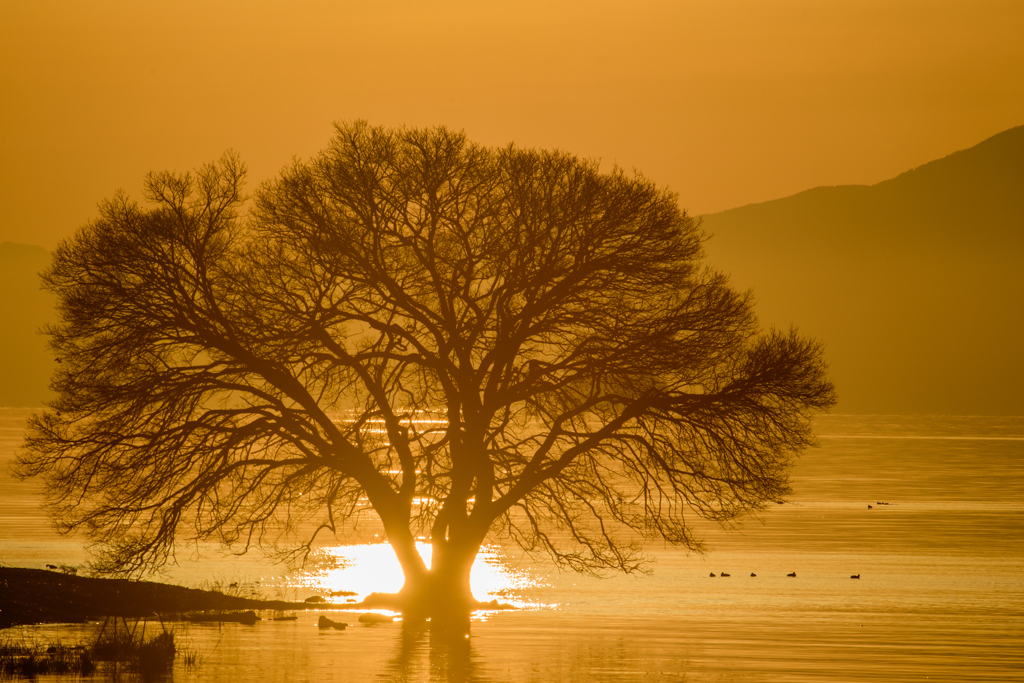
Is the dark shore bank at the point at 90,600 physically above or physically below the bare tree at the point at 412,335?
below

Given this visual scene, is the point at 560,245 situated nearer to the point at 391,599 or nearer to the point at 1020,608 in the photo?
the point at 391,599

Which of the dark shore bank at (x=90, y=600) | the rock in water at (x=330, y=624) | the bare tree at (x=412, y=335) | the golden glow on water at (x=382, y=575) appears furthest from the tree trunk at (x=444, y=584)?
the golden glow on water at (x=382, y=575)

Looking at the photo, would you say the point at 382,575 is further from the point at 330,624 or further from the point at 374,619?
the point at 330,624

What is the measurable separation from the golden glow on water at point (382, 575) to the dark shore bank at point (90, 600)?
15.6 ft

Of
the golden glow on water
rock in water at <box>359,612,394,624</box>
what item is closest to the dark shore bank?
rock in water at <box>359,612,394,624</box>

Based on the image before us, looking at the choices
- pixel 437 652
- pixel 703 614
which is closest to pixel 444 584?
pixel 437 652

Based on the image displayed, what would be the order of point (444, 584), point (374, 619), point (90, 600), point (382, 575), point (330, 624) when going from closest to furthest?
1. point (330, 624)
2. point (374, 619)
3. point (444, 584)
4. point (90, 600)
5. point (382, 575)

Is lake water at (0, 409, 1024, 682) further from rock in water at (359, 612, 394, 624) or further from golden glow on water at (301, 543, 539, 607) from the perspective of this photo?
rock in water at (359, 612, 394, 624)

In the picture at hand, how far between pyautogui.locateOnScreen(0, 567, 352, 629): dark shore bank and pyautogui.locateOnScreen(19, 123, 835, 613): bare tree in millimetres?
1863

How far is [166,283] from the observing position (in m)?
27.0

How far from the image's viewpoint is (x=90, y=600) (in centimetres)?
2950

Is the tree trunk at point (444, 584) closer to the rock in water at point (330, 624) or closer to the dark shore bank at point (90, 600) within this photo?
the rock in water at point (330, 624)

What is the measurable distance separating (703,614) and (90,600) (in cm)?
1582

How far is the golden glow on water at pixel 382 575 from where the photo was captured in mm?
38125
